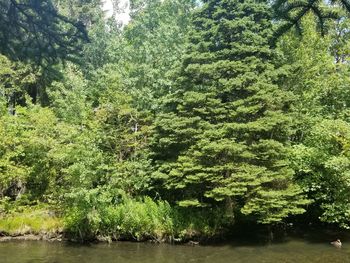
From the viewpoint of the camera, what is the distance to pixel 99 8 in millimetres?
48625

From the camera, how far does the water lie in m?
15.7

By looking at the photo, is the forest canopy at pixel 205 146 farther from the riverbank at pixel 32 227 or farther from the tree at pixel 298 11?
the tree at pixel 298 11

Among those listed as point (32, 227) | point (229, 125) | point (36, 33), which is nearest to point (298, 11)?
point (36, 33)

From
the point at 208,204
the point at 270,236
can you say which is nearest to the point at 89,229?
the point at 208,204

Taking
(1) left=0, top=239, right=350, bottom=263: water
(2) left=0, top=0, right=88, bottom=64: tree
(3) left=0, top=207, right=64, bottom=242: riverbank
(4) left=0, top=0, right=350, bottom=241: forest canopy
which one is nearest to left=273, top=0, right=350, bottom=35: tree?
(2) left=0, top=0, right=88, bottom=64: tree

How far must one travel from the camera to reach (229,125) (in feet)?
61.1

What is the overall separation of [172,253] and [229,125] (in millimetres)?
6178

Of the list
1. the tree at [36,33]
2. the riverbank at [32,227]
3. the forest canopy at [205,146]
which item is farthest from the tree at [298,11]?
the riverbank at [32,227]

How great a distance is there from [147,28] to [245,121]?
55.8ft

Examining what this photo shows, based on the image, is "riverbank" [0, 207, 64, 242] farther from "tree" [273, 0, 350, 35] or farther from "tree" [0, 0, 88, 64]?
"tree" [273, 0, 350, 35]

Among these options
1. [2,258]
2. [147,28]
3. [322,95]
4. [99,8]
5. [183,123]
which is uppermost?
[99,8]

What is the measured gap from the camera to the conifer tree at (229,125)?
1827cm

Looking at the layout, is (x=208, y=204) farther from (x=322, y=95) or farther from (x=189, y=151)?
(x=322, y=95)

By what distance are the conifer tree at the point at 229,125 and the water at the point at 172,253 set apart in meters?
1.60
